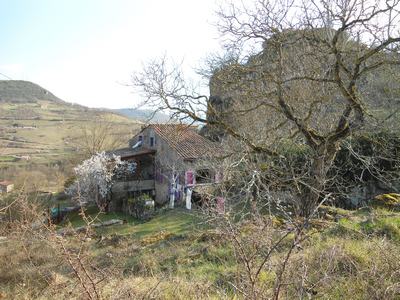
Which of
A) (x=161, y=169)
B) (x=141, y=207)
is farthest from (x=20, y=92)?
(x=141, y=207)

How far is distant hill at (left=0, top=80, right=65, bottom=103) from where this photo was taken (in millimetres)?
121037

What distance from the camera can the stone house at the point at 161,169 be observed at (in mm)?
27156

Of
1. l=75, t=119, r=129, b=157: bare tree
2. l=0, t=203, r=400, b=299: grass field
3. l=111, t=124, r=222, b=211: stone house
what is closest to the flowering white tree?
l=111, t=124, r=222, b=211: stone house

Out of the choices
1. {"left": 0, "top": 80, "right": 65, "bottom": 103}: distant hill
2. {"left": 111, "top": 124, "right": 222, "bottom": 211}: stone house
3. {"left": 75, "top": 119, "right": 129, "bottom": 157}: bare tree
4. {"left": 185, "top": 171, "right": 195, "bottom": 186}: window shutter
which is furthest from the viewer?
{"left": 0, "top": 80, "right": 65, "bottom": 103}: distant hill

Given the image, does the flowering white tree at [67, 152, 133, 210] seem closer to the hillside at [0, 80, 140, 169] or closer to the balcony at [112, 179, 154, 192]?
the balcony at [112, 179, 154, 192]

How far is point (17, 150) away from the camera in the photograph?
70.6 meters

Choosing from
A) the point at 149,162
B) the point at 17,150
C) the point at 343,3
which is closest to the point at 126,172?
the point at 149,162

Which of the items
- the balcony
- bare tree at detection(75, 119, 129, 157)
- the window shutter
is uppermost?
bare tree at detection(75, 119, 129, 157)

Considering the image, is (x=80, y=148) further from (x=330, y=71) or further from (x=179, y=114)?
(x=330, y=71)

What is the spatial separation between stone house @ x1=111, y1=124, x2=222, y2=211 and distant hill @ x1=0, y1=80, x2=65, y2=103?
102871 millimetres

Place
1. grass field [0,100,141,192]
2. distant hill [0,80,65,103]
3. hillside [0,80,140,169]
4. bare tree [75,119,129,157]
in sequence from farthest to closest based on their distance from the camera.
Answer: distant hill [0,80,65,103] < hillside [0,80,140,169] < grass field [0,100,141,192] < bare tree [75,119,129,157]

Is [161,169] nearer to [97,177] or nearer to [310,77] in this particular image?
[97,177]

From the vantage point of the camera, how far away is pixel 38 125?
92.8 metres

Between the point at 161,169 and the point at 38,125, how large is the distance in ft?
241
